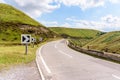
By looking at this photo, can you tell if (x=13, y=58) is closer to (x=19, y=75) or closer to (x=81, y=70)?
(x=81, y=70)

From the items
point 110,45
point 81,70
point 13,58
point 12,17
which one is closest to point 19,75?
point 81,70

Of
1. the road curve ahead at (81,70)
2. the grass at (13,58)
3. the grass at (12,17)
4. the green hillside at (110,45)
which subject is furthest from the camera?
the grass at (12,17)

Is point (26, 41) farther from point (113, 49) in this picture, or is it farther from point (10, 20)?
point (10, 20)

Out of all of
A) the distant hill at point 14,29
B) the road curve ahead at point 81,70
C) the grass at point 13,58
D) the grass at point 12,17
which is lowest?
the distant hill at point 14,29

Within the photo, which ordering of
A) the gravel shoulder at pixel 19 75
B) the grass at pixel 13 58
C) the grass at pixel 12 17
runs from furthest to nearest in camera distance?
the grass at pixel 12 17 → the grass at pixel 13 58 → the gravel shoulder at pixel 19 75

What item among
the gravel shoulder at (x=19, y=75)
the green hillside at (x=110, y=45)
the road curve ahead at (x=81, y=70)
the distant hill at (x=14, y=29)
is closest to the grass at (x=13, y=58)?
the road curve ahead at (x=81, y=70)

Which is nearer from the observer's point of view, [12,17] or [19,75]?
[19,75]

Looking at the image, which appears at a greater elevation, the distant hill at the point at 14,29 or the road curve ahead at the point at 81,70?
the road curve ahead at the point at 81,70

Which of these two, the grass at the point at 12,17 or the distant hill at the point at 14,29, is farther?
the grass at the point at 12,17

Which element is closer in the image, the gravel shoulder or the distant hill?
the gravel shoulder

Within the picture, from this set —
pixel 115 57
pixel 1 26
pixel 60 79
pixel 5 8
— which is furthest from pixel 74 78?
pixel 5 8

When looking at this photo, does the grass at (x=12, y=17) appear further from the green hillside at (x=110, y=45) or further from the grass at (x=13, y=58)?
the grass at (x=13, y=58)

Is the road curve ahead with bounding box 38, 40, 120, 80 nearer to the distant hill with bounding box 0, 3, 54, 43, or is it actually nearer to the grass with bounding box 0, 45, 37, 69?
the grass with bounding box 0, 45, 37, 69

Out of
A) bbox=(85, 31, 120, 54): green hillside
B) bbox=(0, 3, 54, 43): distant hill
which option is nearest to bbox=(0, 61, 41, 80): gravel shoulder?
bbox=(85, 31, 120, 54): green hillside
